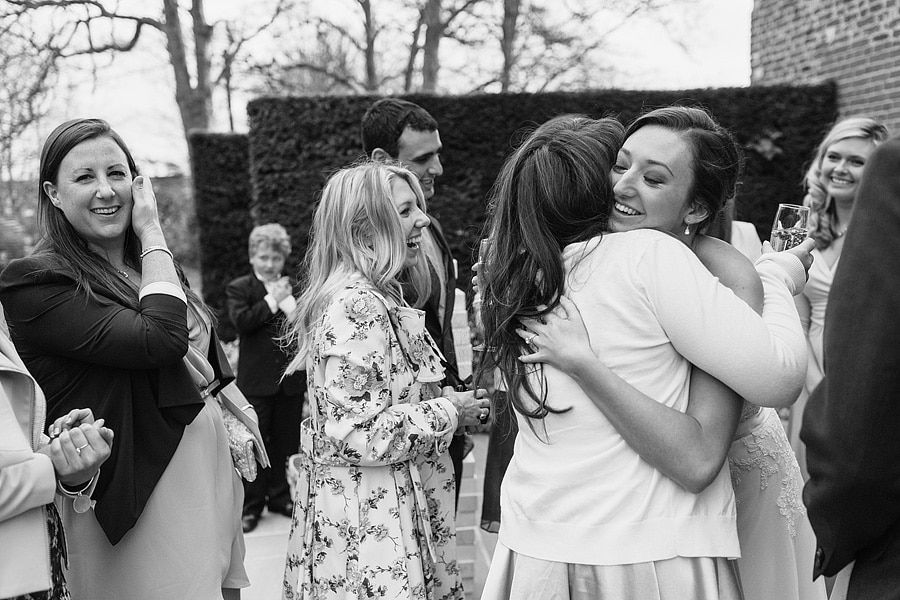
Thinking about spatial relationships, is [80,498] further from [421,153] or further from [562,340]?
[421,153]

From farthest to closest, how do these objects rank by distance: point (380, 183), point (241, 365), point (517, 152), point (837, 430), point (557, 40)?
point (557, 40) < point (241, 365) < point (380, 183) < point (517, 152) < point (837, 430)

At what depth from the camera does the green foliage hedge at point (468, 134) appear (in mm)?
7852

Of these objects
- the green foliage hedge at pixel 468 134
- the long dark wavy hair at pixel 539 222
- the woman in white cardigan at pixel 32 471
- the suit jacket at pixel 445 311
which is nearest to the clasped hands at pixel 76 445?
the woman in white cardigan at pixel 32 471

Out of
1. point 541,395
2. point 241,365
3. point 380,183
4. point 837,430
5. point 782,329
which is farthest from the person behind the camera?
point 241,365

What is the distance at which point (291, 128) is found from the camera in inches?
309

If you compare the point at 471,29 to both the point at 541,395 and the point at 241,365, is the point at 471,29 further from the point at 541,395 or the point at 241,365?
the point at 541,395

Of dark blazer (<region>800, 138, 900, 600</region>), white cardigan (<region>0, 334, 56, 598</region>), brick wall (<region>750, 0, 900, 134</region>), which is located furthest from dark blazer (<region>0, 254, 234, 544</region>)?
brick wall (<region>750, 0, 900, 134</region>)

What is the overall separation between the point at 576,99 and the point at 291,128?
2900mm

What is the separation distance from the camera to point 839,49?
8.02m

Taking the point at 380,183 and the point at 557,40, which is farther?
the point at 557,40

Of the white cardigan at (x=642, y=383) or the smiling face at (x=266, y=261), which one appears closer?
the white cardigan at (x=642, y=383)

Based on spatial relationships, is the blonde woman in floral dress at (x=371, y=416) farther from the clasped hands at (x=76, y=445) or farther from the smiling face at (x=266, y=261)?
the smiling face at (x=266, y=261)

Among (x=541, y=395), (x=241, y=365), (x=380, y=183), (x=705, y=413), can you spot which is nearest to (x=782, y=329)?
(x=705, y=413)

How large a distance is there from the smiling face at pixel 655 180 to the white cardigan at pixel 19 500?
1.41 metres
